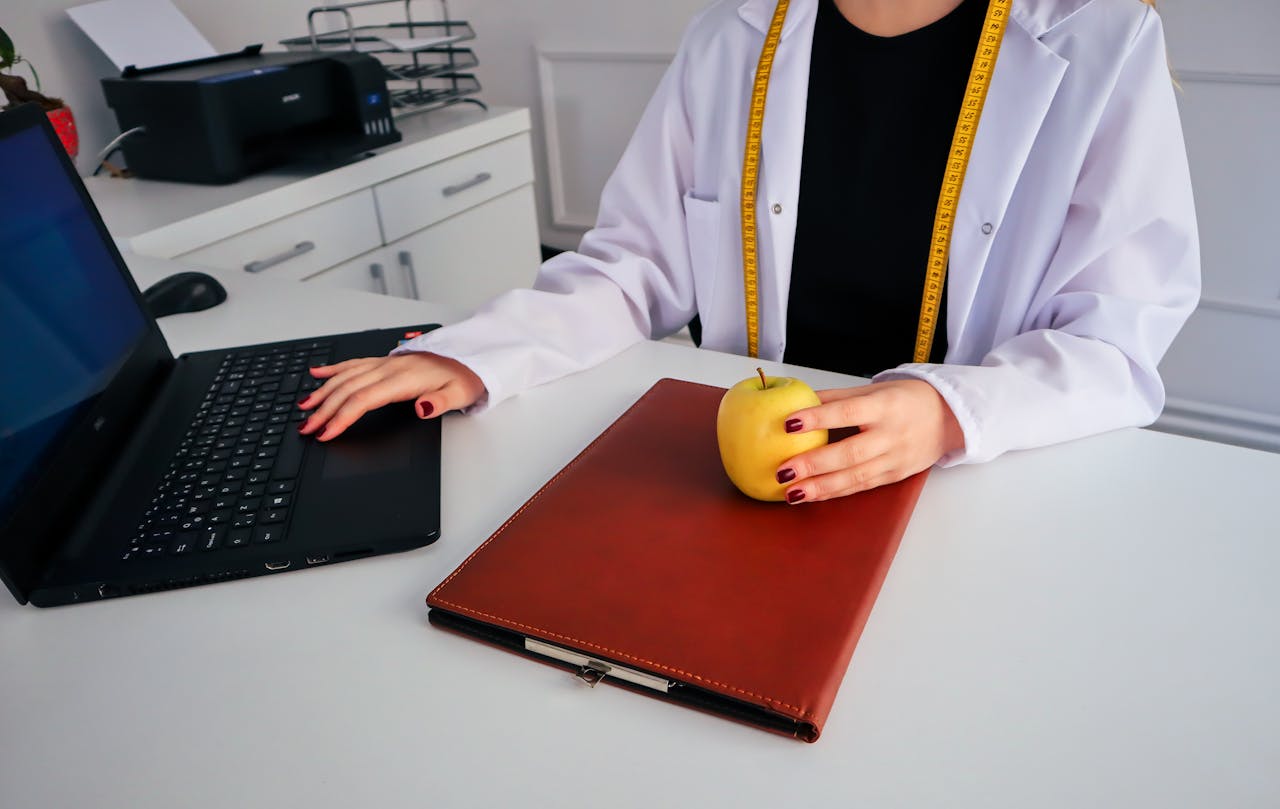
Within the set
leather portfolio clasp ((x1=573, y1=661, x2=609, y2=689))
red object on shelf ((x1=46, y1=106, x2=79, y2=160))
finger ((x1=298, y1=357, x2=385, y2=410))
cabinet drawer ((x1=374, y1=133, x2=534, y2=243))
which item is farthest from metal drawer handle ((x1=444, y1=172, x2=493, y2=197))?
leather portfolio clasp ((x1=573, y1=661, x2=609, y2=689))

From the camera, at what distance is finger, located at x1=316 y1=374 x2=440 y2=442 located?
0.82 meters

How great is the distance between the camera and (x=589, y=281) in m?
1.08

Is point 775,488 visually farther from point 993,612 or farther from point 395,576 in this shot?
point 395,576

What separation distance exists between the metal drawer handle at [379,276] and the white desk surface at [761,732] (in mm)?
1475

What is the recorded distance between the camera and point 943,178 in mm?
1066

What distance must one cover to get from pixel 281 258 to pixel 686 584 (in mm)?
1525

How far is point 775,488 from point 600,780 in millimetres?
267

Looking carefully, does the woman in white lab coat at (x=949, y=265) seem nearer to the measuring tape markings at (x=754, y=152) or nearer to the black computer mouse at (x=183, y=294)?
the measuring tape markings at (x=754, y=152)

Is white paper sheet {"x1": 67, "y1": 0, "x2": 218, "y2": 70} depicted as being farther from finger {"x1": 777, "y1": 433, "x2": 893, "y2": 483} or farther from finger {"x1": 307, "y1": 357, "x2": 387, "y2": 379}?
finger {"x1": 777, "y1": 433, "x2": 893, "y2": 483}

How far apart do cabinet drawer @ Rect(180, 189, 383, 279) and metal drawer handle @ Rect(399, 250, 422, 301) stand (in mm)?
89

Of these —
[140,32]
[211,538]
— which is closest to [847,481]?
[211,538]

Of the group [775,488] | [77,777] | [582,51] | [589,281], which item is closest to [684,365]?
[589,281]

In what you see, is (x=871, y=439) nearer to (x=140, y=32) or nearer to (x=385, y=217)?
(x=385, y=217)

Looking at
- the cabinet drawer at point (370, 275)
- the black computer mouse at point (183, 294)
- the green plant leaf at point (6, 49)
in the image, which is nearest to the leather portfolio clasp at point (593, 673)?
the black computer mouse at point (183, 294)
